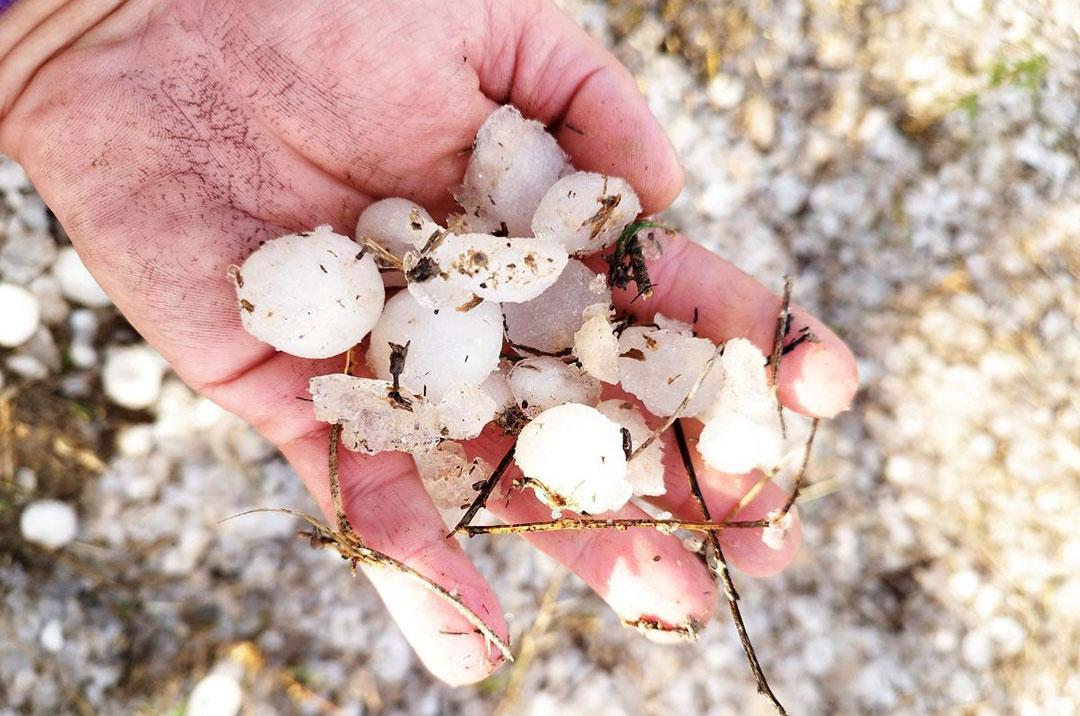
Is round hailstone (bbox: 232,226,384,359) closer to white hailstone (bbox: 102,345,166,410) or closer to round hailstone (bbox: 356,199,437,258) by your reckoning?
round hailstone (bbox: 356,199,437,258)

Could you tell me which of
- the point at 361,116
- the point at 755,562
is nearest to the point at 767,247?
the point at 755,562

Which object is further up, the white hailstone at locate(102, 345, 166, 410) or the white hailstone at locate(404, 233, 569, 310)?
the white hailstone at locate(404, 233, 569, 310)

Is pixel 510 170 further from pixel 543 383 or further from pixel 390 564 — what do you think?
pixel 390 564

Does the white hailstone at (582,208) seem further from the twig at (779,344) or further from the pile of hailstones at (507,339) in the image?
the twig at (779,344)

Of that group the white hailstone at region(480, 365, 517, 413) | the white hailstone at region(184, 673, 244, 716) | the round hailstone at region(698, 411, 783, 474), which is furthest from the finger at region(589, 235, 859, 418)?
the white hailstone at region(184, 673, 244, 716)

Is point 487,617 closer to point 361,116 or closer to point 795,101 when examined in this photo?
point 361,116
